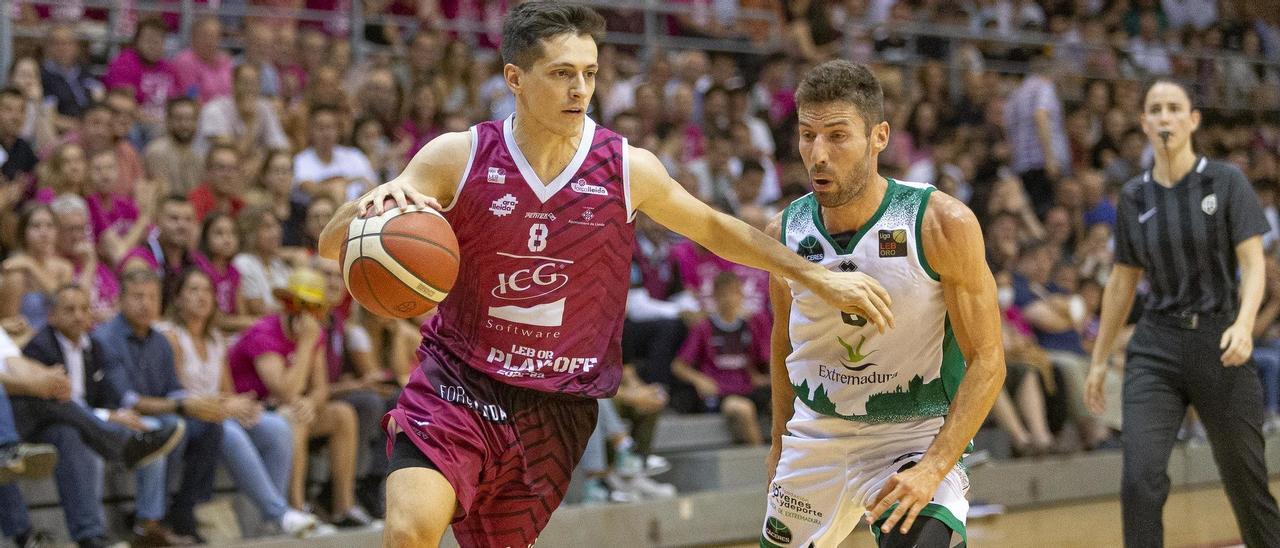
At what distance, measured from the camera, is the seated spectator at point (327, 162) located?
914 centimetres

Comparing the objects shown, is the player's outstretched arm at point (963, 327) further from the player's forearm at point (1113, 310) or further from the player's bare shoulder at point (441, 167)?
the player's forearm at point (1113, 310)

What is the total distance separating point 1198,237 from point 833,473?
237 centimetres

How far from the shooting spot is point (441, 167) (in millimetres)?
3969

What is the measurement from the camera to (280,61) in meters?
10.3

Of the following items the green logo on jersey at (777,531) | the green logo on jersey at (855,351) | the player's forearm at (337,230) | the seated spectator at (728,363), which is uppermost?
the player's forearm at (337,230)

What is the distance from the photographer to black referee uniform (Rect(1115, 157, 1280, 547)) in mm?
5137

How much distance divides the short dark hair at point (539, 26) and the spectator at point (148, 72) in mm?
6121

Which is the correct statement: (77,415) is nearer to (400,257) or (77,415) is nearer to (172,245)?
(172,245)

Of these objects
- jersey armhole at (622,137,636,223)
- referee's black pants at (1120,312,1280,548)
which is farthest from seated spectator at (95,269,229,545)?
referee's black pants at (1120,312,1280,548)

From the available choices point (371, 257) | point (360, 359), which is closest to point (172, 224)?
point (360, 359)

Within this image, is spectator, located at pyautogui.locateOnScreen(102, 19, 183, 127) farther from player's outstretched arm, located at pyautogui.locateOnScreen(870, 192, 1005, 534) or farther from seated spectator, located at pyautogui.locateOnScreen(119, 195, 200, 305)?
player's outstretched arm, located at pyautogui.locateOnScreen(870, 192, 1005, 534)

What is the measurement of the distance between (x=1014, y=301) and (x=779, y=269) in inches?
283

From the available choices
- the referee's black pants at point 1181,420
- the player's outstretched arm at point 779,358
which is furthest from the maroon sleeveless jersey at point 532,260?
the referee's black pants at point 1181,420

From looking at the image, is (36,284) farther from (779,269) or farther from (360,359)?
(779,269)
